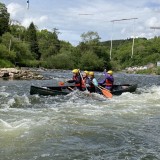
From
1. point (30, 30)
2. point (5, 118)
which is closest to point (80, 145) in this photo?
point (5, 118)

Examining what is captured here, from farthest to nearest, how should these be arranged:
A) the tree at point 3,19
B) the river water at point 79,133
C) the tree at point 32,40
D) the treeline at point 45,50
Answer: the tree at point 32,40 → the tree at point 3,19 → the treeline at point 45,50 → the river water at point 79,133

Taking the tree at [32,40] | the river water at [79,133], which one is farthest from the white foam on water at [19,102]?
the tree at [32,40]

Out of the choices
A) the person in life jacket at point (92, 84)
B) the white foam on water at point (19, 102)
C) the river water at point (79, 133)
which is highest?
the person in life jacket at point (92, 84)

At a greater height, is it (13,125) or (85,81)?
(85,81)

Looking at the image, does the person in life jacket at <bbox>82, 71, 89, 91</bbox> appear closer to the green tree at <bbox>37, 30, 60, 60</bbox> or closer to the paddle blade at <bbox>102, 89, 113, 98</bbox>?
the paddle blade at <bbox>102, 89, 113, 98</bbox>

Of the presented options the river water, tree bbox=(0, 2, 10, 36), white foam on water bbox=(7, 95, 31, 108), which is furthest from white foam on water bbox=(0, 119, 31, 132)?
tree bbox=(0, 2, 10, 36)

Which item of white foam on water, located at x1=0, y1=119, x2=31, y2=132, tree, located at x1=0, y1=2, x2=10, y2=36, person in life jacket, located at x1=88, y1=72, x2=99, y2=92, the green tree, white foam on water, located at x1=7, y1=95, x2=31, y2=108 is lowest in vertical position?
white foam on water, located at x1=7, y1=95, x2=31, y2=108

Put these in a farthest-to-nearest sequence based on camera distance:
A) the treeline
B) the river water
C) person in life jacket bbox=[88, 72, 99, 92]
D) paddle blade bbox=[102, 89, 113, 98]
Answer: the treeline, person in life jacket bbox=[88, 72, 99, 92], paddle blade bbox=[102, 89, 113, 98], the river water

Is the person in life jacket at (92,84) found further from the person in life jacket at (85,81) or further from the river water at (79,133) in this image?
the river water at (79,133)

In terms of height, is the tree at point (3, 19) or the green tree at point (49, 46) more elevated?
the tree at point (3, 19)

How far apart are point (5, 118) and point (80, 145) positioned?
4541mm

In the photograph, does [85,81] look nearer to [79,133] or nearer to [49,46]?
[79,133]

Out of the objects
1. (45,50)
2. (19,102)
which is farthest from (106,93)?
(45,50)

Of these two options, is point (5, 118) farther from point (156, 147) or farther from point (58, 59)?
point (58, 59)
